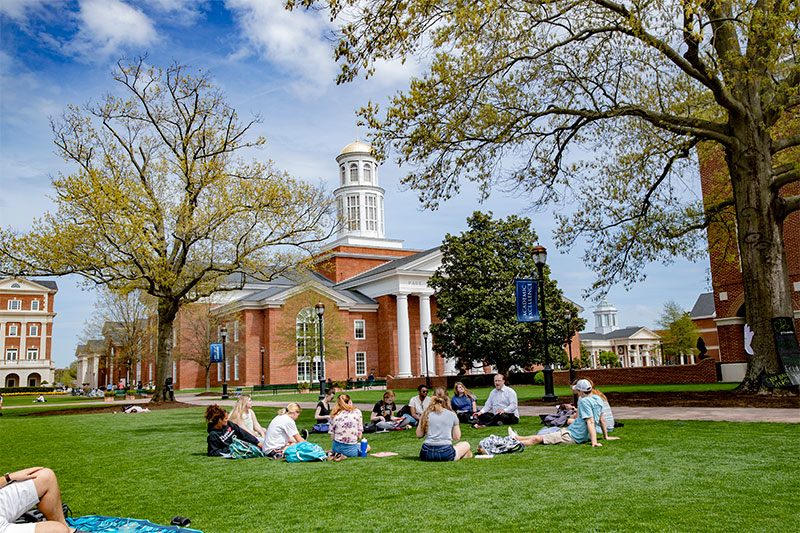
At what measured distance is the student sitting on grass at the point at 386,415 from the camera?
46.3 feet

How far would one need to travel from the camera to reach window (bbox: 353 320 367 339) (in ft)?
197

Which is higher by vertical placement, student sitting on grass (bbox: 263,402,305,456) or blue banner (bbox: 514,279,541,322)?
blue banner (bbox: 514,279,541,322)

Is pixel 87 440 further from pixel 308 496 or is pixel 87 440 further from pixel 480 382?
pixel 480 382

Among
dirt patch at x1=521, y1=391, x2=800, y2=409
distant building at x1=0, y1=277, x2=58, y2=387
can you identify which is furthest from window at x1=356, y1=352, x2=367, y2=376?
distant building at x1=0, y1=277, x2=58, y2=387

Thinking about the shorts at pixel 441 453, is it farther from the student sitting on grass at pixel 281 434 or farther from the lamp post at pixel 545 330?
the lamp post at pixel 545 330

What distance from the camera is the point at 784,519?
201 inches

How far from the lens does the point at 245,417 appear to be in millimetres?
11953

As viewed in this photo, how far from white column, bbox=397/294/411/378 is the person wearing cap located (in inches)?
1798

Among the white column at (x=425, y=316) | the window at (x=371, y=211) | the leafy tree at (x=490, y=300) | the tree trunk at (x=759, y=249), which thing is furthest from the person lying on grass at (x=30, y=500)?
the window at (x=371, y=211)

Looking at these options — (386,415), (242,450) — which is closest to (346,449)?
(242,450)

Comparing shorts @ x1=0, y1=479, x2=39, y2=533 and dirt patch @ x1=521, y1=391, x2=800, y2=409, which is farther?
dirt patch @ x1=521, y1=391, x2=800, y2=409

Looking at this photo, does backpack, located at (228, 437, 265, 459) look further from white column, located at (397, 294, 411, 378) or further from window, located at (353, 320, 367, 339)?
window, located at (353, 320, 367, 339)

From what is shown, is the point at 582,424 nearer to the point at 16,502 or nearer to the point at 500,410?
the point at 500,410

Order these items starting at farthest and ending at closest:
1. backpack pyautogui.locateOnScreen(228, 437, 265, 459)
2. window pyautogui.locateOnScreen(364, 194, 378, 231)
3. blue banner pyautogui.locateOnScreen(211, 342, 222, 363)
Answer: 1. window pyautogui.locateOnScreen(364, 194, 378, 231)
2. blue banner pyautogui.locateOnScreen(211, 342, 222, 363)
3. backpack pyautogui.locateOnScreen(228, 437, 265, 459)
